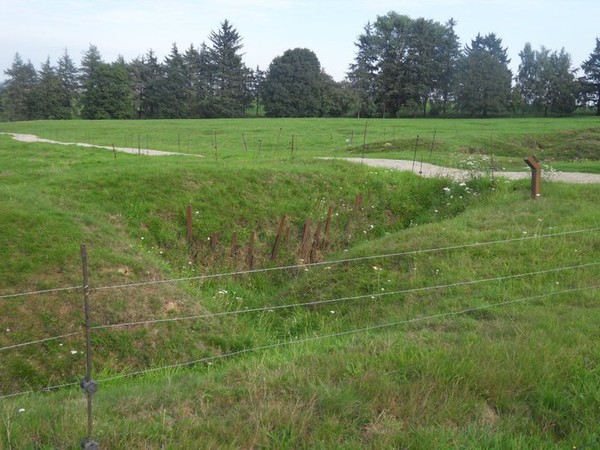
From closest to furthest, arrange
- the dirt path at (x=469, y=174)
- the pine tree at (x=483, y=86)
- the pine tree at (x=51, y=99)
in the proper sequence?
the dirt path at (x=469, y=174) < the pine tree at (x=483, y=86) < the pine tree at (x=51, y=99)

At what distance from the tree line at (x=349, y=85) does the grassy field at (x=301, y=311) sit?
5983 centimetres

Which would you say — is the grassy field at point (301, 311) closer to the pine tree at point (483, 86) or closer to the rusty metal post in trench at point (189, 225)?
the rusty metal post in trench at point (189, 225)

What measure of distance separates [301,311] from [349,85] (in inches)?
2942

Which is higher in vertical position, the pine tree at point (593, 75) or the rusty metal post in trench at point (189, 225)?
the pine tree at point (593, 75)

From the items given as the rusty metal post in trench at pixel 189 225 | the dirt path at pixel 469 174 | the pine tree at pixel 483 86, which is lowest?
the rusty metal post in trench at pixel 189 225

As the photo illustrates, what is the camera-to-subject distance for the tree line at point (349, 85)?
7206 cm

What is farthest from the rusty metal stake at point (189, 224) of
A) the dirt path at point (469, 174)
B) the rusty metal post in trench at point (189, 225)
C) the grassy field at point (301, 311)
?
the dirt path at point (469, 174)

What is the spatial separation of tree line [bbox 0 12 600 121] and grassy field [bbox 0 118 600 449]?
2356 inches

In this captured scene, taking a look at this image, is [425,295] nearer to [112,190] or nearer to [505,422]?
[505,422]

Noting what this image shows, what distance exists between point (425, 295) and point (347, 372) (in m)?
3.76

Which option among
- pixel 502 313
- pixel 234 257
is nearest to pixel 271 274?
pixel 234 257

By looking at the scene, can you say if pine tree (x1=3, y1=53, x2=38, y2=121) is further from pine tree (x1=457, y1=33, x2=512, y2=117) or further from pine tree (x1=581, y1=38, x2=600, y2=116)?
pine tree (x1=581, y1=38, x2=600, y2=116)

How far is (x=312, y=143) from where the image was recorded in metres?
33.5

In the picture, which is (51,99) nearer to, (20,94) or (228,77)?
(20,94)
